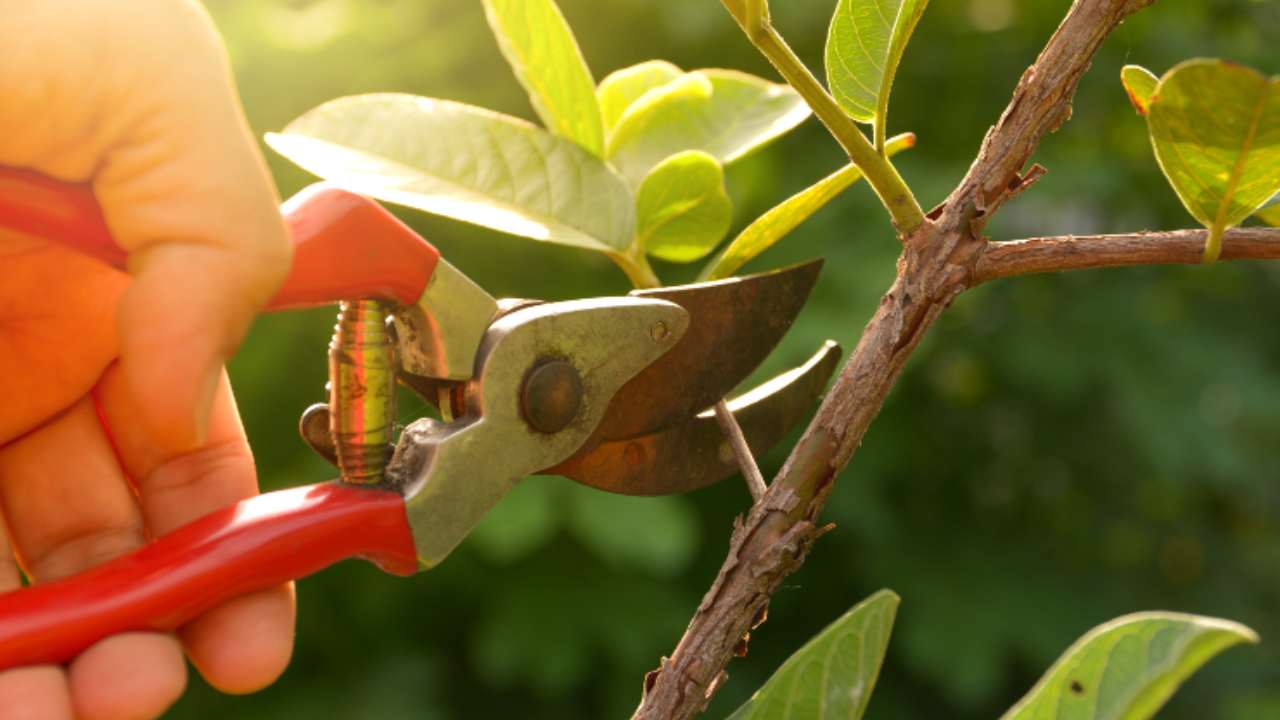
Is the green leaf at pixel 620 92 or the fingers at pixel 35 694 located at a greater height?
the green leaf at pixel 620 92

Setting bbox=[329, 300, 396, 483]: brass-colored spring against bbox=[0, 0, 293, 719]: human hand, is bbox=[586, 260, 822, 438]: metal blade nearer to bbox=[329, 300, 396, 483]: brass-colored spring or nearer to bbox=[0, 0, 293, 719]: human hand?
bbox=[329, 300, 396, 483]: brass-colored spring

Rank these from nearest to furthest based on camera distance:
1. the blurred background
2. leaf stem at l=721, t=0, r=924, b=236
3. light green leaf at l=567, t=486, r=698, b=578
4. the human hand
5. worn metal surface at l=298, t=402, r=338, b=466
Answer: the human hand
leaf stem at l=721, t=0, r=924, b=236
worn metal surface at l=298, t=402, r=338, b=466
light green leaf at l=567, t=486, r=698, b=578
the blurred background

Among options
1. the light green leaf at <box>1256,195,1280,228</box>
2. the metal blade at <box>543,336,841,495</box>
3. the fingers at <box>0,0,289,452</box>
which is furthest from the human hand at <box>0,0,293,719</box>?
the light green leaf at <box>1256,195,1280,228</box>

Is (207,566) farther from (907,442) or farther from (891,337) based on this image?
(907,442)

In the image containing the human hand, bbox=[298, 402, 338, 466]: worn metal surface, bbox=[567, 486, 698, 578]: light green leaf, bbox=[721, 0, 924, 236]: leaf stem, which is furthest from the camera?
bbox=[567, 486, 698, 578]: light green leaf

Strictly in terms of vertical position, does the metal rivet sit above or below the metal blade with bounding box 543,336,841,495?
above

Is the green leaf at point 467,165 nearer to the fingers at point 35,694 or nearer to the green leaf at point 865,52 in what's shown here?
the green leaf at point 865,52

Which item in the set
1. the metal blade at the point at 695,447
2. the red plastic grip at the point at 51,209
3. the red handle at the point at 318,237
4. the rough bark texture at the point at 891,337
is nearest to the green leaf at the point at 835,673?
the rough bark texture at the point at 891,337
